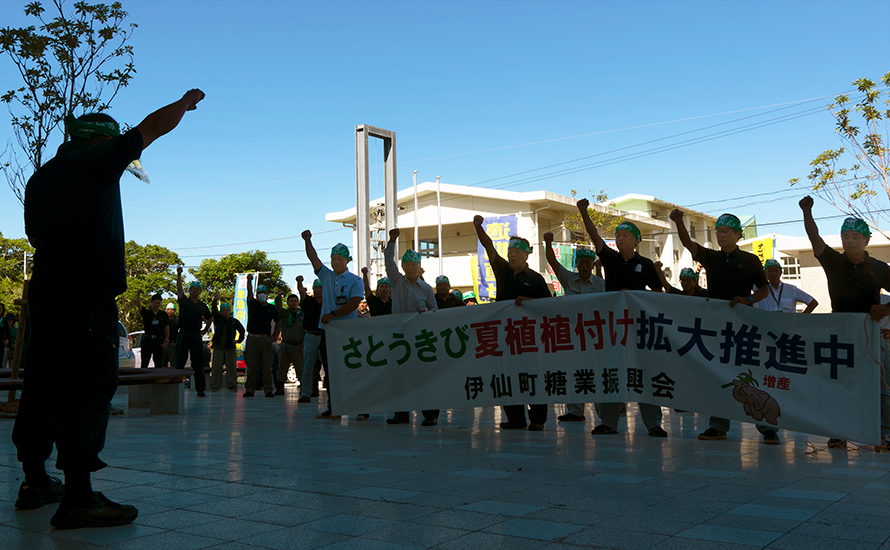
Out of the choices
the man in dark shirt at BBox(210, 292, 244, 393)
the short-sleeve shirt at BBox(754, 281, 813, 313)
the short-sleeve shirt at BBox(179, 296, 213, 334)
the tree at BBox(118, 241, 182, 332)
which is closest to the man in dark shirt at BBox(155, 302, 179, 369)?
the man in dark shirt at BBox(210, 292, 244, 393)

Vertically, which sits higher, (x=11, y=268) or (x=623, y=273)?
(x=11, y=268)

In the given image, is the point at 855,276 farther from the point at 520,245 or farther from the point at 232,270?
the point at 232,270

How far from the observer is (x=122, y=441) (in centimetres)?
624

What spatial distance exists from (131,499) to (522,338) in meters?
4.10

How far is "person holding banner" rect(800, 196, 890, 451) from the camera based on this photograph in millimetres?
5938

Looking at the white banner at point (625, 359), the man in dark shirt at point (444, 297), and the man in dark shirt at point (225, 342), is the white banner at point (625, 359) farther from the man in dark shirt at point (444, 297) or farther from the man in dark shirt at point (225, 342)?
the man in dark shirt at point (225, 342)

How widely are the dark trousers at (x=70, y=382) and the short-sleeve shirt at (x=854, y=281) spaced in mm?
5410

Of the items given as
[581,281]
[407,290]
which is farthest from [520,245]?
[407,290]

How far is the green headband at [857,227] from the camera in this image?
20.3ft

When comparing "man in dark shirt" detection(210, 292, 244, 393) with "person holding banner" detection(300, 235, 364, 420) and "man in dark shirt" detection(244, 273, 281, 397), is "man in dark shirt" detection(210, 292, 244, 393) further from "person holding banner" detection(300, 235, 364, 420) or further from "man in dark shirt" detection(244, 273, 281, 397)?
"person holding banner" detection(300, 235, 364, 420)

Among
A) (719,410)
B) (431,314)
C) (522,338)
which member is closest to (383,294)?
(431,314)

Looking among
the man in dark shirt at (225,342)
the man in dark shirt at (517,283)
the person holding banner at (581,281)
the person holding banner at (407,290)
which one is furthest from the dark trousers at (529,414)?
the man in dark shirt at (225,342)

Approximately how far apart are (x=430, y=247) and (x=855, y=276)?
38433 mm

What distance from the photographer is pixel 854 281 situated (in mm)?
6094
